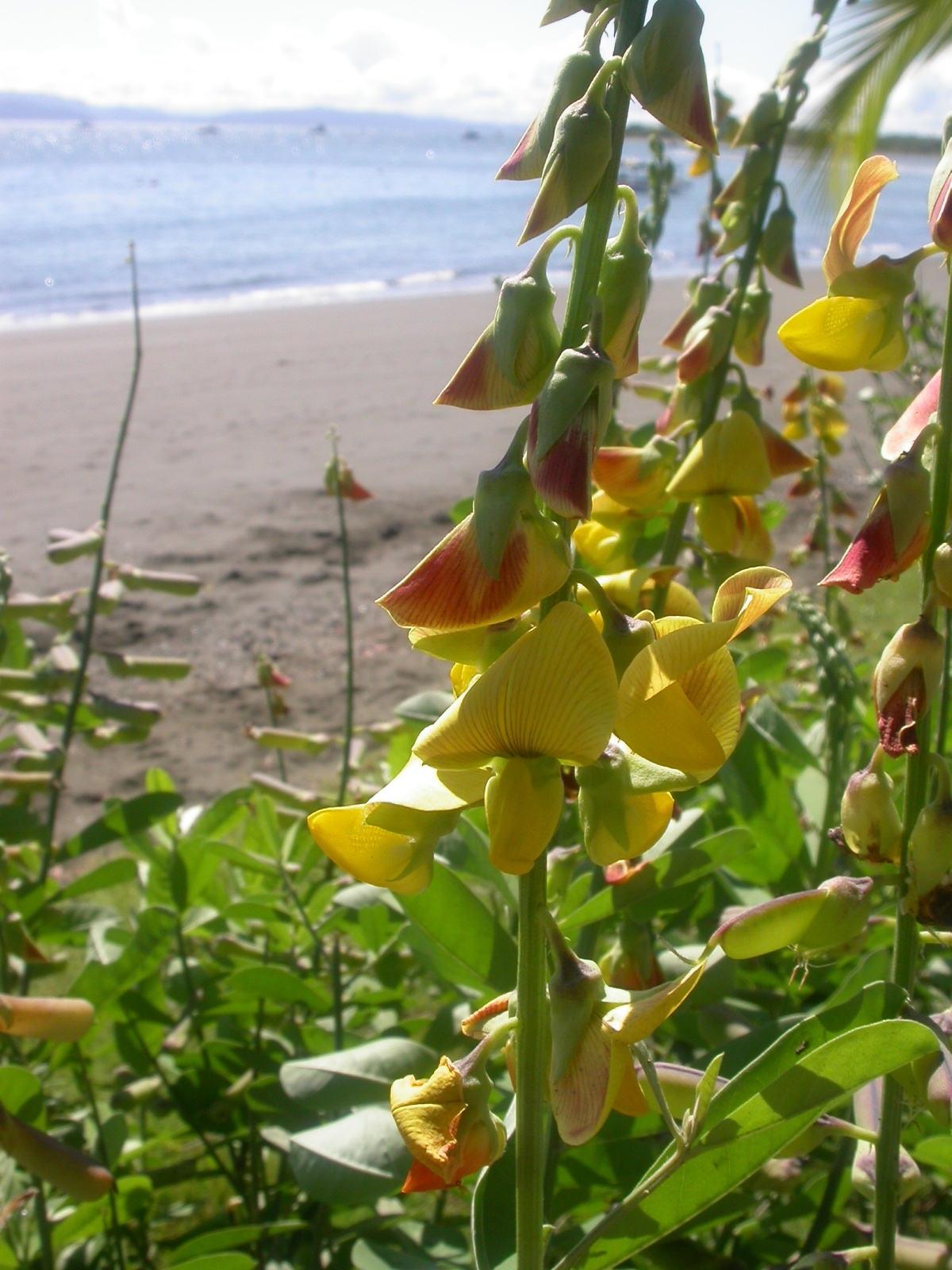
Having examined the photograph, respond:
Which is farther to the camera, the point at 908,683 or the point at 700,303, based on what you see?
the point at 700,303

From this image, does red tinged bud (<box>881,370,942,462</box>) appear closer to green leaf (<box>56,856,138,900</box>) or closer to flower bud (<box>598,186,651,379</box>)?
flower bud (<box>598,186,651,379</box>)

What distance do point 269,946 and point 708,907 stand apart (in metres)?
0.72

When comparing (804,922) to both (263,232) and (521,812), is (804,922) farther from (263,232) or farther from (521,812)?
(263,232)

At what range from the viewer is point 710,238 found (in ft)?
7.45

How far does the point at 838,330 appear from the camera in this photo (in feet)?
3.07

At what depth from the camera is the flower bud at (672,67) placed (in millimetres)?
711

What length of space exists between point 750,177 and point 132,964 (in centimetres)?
129

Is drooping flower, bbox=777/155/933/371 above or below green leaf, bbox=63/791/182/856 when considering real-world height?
above

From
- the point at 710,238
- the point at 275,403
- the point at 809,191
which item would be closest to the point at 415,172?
the point at 275,403

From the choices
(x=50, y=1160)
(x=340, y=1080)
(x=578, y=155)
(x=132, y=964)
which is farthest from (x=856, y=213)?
(x=132, y=964)

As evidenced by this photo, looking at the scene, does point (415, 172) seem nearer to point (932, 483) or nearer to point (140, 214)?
point (140, 214)

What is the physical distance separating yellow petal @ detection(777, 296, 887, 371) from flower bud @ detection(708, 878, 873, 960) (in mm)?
429

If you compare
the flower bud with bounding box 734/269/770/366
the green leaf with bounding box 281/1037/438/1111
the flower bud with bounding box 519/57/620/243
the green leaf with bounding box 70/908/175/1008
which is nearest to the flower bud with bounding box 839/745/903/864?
the flower bud with bounding box 519/57/620/243

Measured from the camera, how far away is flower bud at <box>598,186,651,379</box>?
31.4 inches
